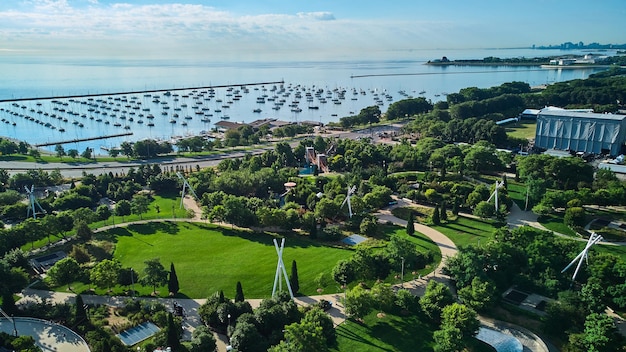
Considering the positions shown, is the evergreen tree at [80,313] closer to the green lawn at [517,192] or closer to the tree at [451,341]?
the tree at [451,341]

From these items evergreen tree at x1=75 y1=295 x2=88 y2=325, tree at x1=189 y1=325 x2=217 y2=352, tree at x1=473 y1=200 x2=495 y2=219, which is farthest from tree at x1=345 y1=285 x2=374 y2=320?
tree at x1=473 y1=200 x2=495 y2=219

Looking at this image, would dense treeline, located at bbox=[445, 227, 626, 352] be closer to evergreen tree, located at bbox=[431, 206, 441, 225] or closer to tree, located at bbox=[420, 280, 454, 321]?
tree, located at bbox=[420, 280, 454, 321]

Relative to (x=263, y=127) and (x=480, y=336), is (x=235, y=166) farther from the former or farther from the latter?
(x=480, y=336)

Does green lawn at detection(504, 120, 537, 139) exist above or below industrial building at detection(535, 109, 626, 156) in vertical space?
below

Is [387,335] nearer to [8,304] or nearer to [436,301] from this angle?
[436,301]

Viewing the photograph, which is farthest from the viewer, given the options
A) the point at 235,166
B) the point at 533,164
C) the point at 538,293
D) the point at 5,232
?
the point at 235,166

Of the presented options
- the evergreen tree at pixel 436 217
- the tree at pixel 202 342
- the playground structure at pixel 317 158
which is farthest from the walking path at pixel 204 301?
the playground structure at pixel 317 158

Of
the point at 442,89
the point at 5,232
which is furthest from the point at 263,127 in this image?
the point at 442,89
